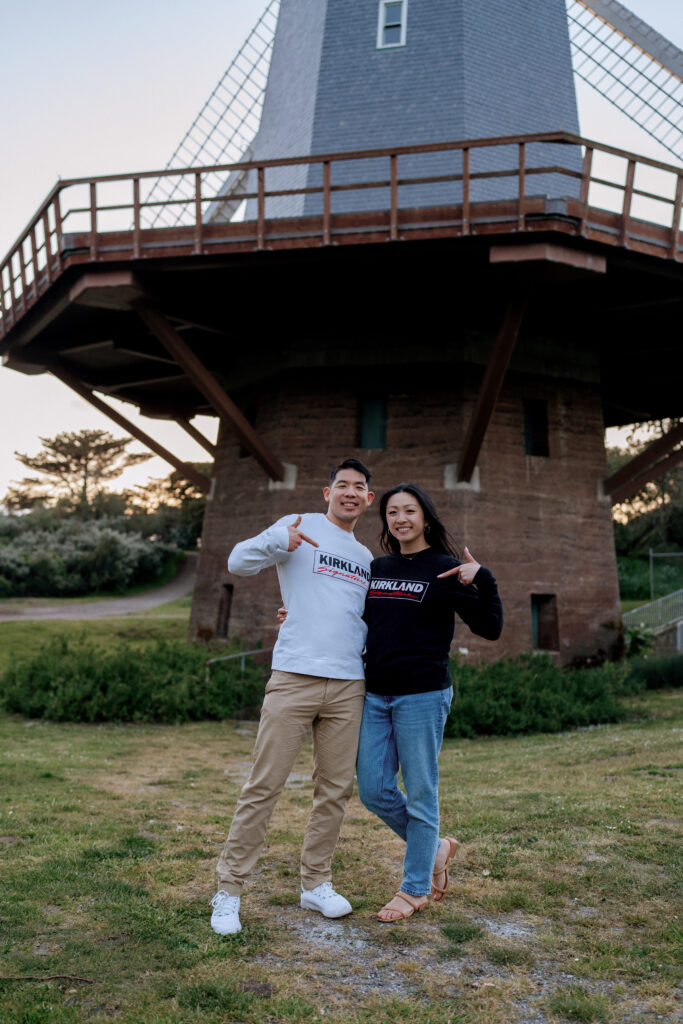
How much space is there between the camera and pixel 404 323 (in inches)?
483

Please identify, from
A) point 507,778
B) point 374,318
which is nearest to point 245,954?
point 507,778

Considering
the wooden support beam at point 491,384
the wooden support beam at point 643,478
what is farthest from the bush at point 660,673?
the wooden support beam at point 491,384

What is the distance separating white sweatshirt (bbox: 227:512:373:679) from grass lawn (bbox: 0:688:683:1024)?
1120 mm

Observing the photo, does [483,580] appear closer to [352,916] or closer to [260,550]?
[260,550]

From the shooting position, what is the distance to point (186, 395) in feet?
54.6

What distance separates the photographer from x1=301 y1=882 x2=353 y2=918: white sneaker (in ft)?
12.3

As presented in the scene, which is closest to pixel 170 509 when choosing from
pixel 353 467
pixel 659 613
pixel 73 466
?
pixel 73 466

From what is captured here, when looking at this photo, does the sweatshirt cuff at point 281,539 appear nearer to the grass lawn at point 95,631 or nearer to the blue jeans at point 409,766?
the blue jeans at point 409,766

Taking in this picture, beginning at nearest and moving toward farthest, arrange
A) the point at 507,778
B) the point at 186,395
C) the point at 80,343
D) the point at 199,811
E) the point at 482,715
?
the point at 199,811 < the point at 507,778 < the point at 482,715 < the point at 80,343 < the point at 186,395

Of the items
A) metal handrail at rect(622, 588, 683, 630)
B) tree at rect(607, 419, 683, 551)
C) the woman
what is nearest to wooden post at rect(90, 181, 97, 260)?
the woman

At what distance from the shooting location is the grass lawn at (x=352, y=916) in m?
2.92

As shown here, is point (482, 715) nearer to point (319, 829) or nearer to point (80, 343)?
point (319, 829)

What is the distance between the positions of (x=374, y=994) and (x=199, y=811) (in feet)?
10.5

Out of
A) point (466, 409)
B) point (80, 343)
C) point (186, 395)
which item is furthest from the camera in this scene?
point (186, 395)
